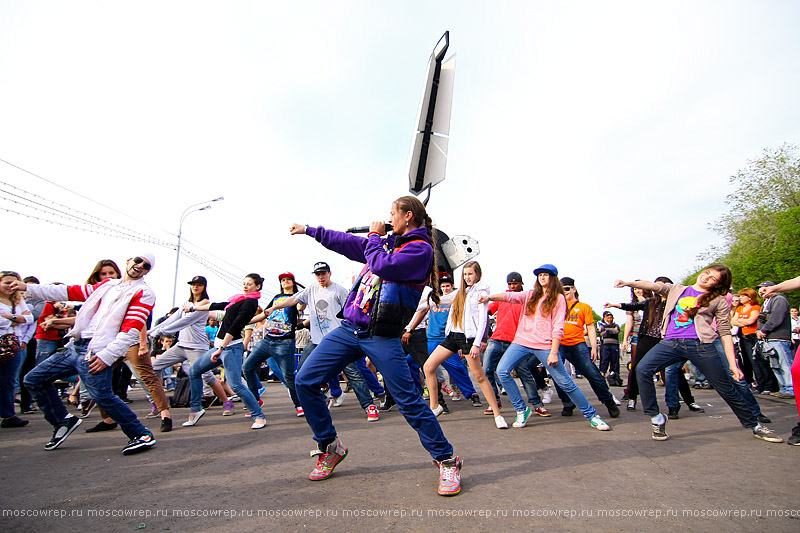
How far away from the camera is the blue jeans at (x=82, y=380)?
464 cm

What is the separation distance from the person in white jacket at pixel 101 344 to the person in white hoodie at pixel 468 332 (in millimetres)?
3528

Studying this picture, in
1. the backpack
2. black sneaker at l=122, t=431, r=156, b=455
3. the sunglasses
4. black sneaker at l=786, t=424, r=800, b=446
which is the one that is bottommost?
the backpack

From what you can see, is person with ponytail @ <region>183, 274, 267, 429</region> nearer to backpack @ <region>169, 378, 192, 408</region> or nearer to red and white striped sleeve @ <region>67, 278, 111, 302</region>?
red and white striped sleeve @ <region>67, 278, 111, 302</region>

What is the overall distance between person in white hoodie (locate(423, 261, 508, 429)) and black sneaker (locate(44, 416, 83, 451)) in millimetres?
4169

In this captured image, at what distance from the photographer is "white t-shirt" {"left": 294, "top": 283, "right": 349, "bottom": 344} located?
22.6 ft

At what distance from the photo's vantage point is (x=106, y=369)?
4750mm

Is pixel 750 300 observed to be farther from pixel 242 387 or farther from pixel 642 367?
pixel 242 387

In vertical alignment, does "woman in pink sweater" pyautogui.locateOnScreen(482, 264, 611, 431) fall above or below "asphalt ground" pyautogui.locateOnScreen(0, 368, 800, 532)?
above

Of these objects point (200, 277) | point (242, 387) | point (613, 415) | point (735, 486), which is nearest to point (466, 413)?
point (613, 415)

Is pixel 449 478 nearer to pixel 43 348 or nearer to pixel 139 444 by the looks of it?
pixel 139 444

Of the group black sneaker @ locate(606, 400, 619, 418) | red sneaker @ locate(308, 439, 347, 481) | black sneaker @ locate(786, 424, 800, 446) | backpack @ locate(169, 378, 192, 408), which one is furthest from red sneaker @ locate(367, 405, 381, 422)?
black sneaker @ locate(786, 424, 800, 446)

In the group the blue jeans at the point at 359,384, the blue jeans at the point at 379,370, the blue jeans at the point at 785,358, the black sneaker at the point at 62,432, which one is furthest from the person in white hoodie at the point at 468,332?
the blue jeans at the point at 785,358

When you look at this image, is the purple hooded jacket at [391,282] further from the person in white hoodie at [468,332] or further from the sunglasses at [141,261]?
the sunglasses at [141,261]

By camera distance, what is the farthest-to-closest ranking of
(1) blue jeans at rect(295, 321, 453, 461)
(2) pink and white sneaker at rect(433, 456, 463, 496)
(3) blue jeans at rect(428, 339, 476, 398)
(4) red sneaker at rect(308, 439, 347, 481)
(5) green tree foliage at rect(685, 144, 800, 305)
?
(5) green tree foliage at rect(685, 144, 800, 305) → (3) blue jeans at rect(428, 339, 476, 398) → (4) red sneaker at rect(308, 439, 347, 481) → (1) blue jeans at rect(295, 321, 453, 461) → (2) pink and white sneaker at rect(433, 456, 463, 496)
